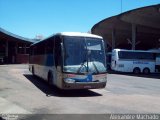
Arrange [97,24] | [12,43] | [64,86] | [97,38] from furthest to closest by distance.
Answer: [12,43] → [97,24] → [97,38] → [64,86]

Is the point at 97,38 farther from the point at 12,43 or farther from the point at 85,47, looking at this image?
the point at 12,43

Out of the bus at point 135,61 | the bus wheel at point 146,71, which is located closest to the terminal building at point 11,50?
the bus at point 135,61

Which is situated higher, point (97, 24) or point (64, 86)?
point (97, 24)

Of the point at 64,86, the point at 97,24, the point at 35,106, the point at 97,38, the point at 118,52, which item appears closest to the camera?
the point at 35,106

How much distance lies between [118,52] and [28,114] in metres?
26.0

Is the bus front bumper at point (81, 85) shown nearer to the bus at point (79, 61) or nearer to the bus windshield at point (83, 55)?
the bus at point (79, 61)

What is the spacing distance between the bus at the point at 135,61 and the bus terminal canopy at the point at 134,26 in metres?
5.55

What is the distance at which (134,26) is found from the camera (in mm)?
47344

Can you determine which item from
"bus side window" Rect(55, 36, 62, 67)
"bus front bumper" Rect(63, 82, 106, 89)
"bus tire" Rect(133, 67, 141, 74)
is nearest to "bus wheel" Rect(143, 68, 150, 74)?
"bus tire" Rect(133, 67, 141, 74)

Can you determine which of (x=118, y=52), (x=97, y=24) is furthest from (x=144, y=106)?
(x=97, y=24)

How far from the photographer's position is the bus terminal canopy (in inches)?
1632

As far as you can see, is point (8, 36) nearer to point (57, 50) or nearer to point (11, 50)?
point (11, 50)

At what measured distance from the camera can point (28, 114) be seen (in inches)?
391

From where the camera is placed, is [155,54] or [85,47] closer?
[85,47]
